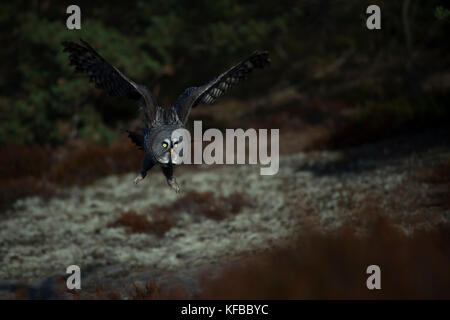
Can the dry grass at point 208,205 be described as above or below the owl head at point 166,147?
below

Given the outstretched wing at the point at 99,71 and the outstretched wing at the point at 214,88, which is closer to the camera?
the outstretched wing at the point at 214,88

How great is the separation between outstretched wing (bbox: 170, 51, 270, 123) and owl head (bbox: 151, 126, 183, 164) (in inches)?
17.5

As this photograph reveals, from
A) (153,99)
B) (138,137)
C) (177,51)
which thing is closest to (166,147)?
(153,99)

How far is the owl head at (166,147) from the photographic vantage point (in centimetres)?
419

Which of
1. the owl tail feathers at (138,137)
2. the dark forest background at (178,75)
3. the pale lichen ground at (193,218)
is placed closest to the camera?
the owl tail feathers at (138,137)

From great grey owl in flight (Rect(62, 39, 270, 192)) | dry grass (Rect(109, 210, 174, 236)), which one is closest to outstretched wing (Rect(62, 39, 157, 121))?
great grey owl in flight (Rect(62, 39, 270, 192))

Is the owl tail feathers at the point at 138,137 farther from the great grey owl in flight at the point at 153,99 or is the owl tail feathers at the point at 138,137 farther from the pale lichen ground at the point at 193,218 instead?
the pale lichen ground at the point at 193,218

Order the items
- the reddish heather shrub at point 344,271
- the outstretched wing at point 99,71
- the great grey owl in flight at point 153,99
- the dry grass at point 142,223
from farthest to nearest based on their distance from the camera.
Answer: the dry grass at point 142,223 < the outstretched wing at point 99,71 < the great grey owl in flight at point 153,99 < the reddish heather shrub at point 344,271

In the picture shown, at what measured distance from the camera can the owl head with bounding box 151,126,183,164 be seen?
165 inches

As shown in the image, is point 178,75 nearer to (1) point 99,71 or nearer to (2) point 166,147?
(1) point 99,71

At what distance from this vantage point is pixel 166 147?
426 centimetres

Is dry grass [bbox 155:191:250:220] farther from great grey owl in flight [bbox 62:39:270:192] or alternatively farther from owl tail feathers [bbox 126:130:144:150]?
owl tail feathers [bbox 126:130:144:150]

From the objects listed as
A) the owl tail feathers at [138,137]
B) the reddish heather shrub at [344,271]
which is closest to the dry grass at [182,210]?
the owl tail feathers at [138,137]

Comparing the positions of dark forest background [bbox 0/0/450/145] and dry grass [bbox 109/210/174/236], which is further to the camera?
dark forest background [bbox 0/0/450/145]
